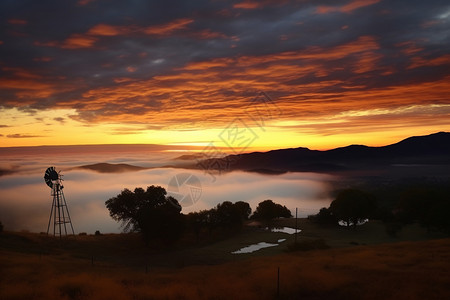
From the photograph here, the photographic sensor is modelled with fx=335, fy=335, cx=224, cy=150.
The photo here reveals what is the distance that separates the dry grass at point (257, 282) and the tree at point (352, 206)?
47.6 m

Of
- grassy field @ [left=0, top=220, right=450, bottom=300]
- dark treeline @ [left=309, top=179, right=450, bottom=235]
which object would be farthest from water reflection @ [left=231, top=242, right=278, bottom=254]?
dark treeline @ [left=309, top=179, right=450, bottom=235]

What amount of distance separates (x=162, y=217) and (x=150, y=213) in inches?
105

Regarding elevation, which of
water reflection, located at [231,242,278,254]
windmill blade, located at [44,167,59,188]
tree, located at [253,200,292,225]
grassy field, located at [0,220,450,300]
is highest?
windmill blade, located at [44,167,59,188]

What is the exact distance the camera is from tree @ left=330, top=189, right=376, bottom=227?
3177 inches

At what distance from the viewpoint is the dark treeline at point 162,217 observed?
62.2 m

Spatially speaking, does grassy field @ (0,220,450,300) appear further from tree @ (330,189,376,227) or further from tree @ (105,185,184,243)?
tree @ (330,189,376,227)

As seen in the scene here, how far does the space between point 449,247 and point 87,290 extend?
39.5 m

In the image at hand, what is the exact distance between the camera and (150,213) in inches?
2500

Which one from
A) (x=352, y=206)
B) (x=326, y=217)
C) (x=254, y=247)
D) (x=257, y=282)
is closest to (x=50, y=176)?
(x=254, y=247)

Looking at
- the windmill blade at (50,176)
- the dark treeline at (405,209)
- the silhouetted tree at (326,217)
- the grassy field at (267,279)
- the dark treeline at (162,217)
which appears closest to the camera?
the grassy field at (267,279)

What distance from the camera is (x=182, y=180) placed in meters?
70.7

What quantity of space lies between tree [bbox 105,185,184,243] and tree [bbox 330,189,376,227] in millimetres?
39717

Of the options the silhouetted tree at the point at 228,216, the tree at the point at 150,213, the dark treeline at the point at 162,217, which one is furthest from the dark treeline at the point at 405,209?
the tree at the point at 150,213

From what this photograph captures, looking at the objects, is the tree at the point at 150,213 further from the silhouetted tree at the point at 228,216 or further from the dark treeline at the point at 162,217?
the silhouetted tree at the point at 228,216
